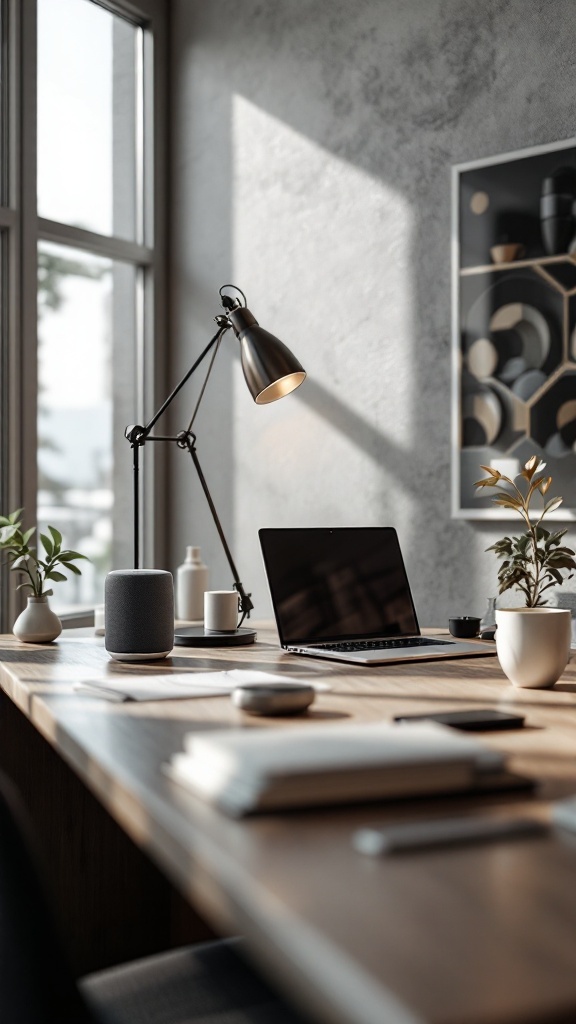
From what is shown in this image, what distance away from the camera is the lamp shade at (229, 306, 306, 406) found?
6.52 ft

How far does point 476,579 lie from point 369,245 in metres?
1.14

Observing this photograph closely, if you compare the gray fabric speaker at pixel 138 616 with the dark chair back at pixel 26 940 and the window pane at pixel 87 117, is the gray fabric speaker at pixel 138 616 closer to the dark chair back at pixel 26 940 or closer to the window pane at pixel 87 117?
the dark chair back at pixel 26 940

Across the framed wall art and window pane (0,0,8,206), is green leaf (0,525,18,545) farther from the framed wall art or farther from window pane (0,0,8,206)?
window pane (0,0,8,206)

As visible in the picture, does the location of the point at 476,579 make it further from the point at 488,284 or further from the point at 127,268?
the point at 127,268

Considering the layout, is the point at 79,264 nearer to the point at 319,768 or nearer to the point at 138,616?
the point at 138,616

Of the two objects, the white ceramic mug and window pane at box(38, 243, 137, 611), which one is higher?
window pane at box(38, 243, 137, 611)

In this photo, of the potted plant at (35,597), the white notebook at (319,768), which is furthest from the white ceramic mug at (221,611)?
the white notebook at (319,768)

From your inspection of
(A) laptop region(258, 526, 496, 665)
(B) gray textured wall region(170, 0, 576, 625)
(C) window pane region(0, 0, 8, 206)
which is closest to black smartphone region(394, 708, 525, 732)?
(A) laptop region(258, 526, 496, 665)

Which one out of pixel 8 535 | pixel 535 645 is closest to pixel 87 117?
pixel 8 535

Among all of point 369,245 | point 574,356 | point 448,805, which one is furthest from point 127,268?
point 448,805

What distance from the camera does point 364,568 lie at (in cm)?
203

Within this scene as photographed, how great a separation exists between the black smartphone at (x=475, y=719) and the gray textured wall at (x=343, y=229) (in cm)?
192

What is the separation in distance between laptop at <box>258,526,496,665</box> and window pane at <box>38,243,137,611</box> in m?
1.69

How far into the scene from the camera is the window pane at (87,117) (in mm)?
3484
